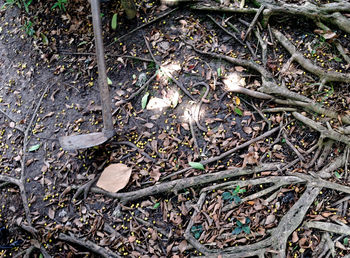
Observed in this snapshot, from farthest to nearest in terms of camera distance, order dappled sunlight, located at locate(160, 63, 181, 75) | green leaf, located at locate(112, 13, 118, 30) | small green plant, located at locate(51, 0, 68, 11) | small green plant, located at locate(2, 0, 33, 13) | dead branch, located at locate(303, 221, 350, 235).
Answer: small green plant, located at locate(2, 0, 33, 13) < small green plant, located at locate(51, 0, 68, 11) < green leaf, located at locate(112, 13, 118, 30) < dappled sunlight, located at locate(160, 63, 181, 75) < dead branch, located at locate(303, 221, 350, 235)

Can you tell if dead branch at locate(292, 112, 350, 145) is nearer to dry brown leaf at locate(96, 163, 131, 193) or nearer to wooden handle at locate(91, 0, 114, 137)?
dry brown leaf at locate(96, 163, 131, 193)

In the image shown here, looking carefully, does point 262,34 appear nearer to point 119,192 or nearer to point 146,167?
point 146,167

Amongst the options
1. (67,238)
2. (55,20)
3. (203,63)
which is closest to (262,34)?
(203,63)

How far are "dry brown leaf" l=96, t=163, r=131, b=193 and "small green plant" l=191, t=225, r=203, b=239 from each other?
2.98ft

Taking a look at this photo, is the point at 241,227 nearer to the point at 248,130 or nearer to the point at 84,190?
the point at 248,130

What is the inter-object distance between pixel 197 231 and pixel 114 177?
1108mm

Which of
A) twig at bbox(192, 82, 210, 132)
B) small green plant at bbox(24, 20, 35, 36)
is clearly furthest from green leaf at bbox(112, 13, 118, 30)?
twig at bbox(192, 82, 210, 132)

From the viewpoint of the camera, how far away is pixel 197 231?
124 inches

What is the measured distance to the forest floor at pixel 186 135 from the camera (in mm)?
3143

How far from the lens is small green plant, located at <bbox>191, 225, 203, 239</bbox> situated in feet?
10.2

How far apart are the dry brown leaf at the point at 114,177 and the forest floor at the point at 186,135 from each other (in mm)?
17

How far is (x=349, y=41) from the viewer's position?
369 cm

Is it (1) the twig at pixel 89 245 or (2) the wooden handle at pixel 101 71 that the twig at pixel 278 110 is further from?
(1) the twig at pixel 89 245

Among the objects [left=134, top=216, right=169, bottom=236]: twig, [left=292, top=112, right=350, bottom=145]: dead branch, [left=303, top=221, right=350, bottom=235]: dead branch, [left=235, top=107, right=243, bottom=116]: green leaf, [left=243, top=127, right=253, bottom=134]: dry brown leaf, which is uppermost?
[left=235, top=107, right=243, bottom=116]: green leaf
